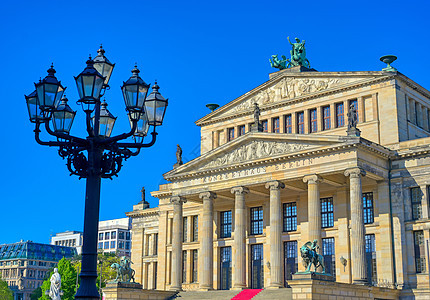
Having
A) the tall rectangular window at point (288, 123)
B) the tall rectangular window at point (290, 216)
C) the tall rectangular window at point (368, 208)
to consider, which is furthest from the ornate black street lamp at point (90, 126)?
the tall rectangular window at point (288, 123)

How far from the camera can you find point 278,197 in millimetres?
44906

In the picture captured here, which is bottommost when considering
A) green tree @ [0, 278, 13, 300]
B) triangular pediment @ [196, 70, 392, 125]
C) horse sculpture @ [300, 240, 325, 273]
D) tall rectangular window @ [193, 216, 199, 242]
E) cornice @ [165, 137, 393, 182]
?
green tree @ [0, 278, 13, 300]

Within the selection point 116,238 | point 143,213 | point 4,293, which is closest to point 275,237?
point 143,213

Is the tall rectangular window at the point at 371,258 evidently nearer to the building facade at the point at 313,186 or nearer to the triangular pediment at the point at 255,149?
the building facade at the point at 313,186

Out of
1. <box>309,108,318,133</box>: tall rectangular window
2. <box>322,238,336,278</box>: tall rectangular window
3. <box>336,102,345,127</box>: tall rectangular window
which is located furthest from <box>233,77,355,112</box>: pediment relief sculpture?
<box>322,238,336,278</box>: tall rectangular window

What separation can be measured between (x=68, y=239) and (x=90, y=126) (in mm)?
167756

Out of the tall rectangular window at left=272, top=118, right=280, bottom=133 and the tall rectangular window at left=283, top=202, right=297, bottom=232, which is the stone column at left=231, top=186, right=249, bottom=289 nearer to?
the tall rectangular window at left=283, top=202, right=297, bottom=232

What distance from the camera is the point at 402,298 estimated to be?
138ft

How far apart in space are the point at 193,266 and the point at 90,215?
143 feet

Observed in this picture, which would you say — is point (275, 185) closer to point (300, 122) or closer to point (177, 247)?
point (300, 122)

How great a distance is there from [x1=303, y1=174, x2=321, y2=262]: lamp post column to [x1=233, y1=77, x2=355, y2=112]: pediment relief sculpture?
10.2 metres

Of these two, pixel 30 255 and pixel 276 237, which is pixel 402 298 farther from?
pixel 30 255

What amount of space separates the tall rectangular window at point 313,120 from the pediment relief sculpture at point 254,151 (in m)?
6.15

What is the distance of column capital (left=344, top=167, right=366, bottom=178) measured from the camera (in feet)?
134
